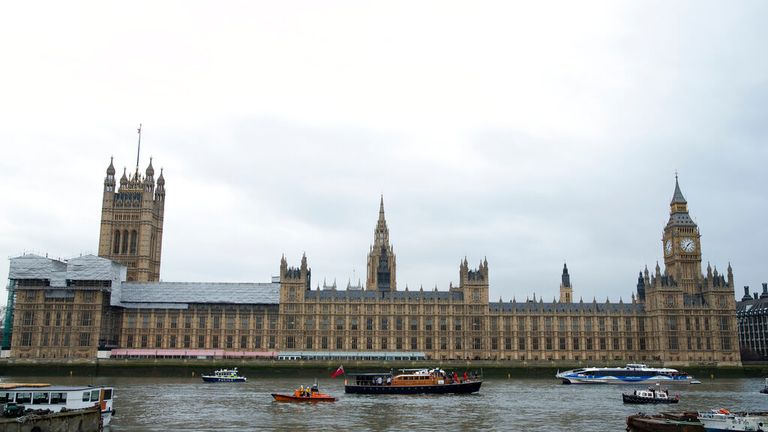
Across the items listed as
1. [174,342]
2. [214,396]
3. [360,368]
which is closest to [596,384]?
[360,368]

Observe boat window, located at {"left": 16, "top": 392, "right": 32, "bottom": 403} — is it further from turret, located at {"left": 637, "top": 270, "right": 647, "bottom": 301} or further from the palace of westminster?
turret, located at {"left": 637, "top": 270, "right": 647, "bottom": 301}

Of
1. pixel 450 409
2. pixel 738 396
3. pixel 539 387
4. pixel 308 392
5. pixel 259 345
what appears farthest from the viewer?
pixel 259 345

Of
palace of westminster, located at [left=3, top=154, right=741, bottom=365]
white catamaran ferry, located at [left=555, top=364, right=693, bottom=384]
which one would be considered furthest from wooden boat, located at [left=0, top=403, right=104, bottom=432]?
palace of westminster, located at [left=3, top=154, right=741, bottom=365]

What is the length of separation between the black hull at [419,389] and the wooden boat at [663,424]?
35957 mm

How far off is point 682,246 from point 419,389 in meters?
94.0

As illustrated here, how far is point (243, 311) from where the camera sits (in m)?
144

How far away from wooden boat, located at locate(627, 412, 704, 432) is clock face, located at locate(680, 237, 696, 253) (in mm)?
114556

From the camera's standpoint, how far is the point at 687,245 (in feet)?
524

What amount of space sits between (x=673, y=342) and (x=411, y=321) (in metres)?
48.6

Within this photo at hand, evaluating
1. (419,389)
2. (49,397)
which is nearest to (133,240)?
(419,389)

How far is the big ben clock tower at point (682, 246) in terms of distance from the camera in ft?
515

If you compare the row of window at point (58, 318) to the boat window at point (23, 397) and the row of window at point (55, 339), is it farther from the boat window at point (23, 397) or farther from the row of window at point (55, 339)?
the boat window at point (23, 397)

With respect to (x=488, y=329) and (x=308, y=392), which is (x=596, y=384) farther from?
(x=308, y=392)

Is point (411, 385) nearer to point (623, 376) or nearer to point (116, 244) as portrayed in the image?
point (623, 376)
